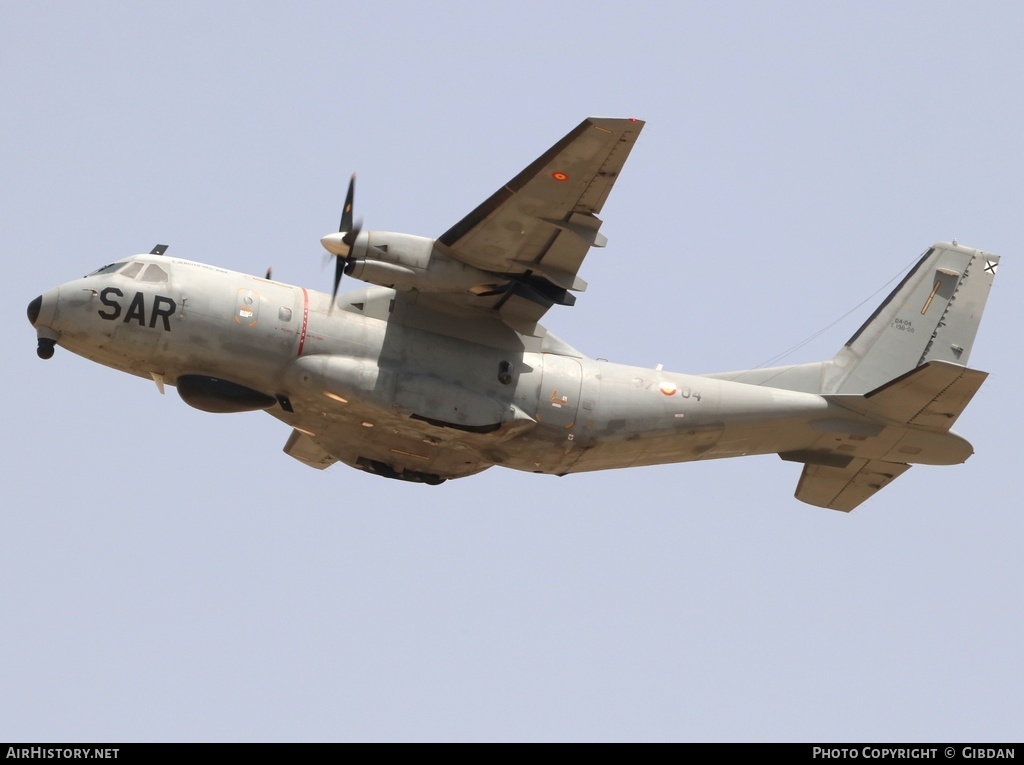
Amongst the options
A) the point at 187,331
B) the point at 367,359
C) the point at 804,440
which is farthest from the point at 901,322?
the point at 187,331

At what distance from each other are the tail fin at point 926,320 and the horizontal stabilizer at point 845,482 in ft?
4.73

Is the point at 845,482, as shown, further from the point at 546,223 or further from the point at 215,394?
the point at 215,394

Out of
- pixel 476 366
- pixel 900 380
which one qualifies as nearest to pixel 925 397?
pixel 900 380

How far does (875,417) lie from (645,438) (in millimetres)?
4229

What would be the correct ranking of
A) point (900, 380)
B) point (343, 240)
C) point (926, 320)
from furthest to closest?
1. point (926, 320)
2. point (900, 380)
3. point (343, 240)

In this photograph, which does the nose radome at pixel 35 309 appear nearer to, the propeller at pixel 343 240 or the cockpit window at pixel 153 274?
the cockpit window at pixel 153 274

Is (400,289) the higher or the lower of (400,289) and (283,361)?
the higher

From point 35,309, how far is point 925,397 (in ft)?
48.1

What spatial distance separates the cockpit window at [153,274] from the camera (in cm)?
2297

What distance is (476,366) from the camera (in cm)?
2384

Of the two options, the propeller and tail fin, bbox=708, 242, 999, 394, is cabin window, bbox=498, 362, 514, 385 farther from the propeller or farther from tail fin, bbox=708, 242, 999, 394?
tail fin, bbox=708, 242, 999, 394

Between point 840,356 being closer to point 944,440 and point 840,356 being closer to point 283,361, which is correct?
point 944,440

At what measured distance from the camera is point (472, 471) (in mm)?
25266

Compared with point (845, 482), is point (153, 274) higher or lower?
higher
